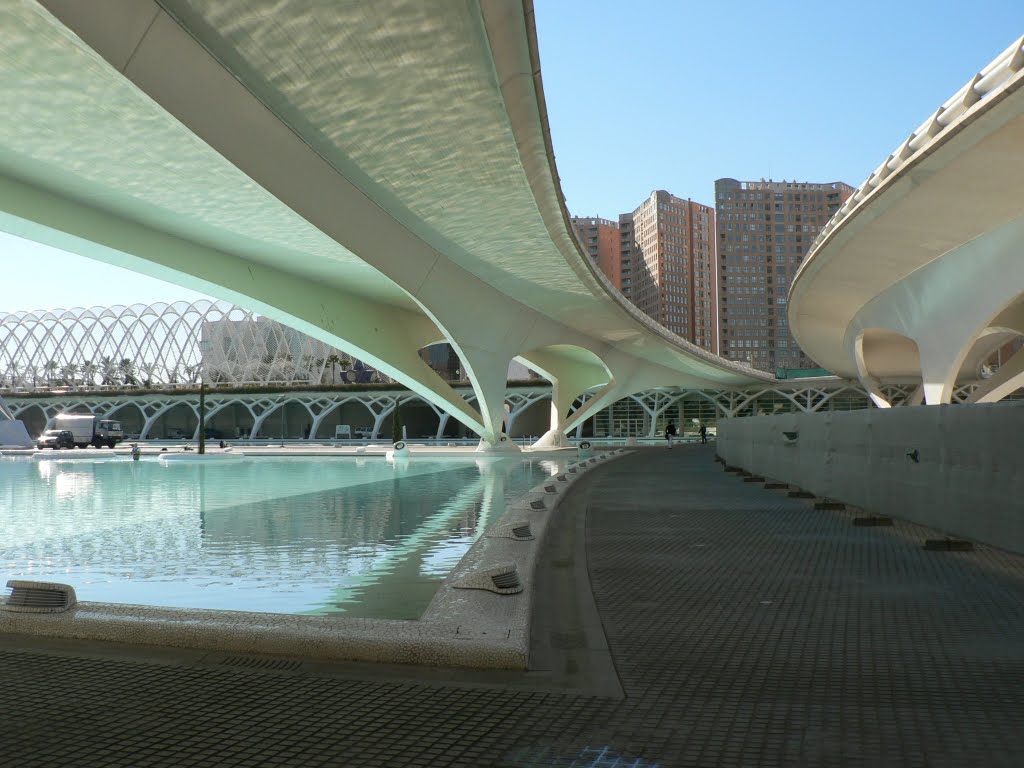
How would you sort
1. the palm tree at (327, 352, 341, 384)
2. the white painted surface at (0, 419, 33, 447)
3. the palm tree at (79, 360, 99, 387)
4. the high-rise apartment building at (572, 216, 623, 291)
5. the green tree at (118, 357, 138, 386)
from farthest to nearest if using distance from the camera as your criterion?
1. the high-rise apartment building at (572, 216, 623, 291)
2. the palm tree at (79, 360, 99, 387)
3. the green tree at (118, 357, 138, 386)
4. the palm tree at (327, 352, 341, 384)
5. the white painted surface at (0, 419, 33, 447)

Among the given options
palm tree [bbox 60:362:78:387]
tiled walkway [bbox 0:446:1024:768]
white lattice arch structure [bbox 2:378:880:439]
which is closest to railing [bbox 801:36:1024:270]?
tiled walkway [bbox 0:446:1024:768]

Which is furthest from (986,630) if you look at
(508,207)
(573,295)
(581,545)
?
(573,295)

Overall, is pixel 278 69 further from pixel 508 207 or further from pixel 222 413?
pixel 222 413

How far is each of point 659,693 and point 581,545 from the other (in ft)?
13.2

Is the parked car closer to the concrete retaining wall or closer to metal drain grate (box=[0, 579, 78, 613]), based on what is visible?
the concrete retaining wall

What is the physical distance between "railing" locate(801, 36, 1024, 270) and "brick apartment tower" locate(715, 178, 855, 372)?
85.4 m

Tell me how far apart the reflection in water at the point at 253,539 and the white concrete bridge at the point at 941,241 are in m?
8.03

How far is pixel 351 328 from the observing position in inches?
1048

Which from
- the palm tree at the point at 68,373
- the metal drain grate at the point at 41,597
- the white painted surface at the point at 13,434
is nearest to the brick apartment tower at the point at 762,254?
the palm tree at the point at 68,373

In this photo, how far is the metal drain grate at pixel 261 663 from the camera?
11.4 ft

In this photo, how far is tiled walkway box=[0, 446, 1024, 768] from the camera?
2.48 metres

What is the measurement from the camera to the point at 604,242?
107 m

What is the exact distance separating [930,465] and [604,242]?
10133 cm

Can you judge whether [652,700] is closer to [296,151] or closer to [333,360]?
[296,151]
